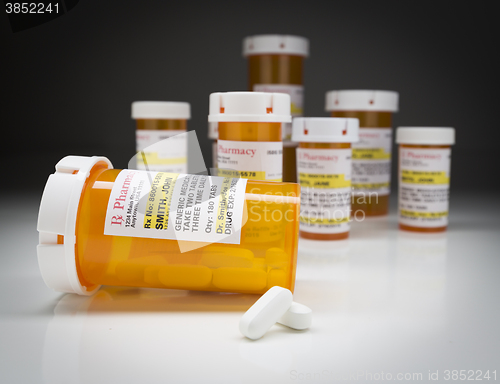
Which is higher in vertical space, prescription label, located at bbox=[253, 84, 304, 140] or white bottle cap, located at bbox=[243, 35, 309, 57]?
white bottle cap, located at bbox=[243, 35, 309, 57]

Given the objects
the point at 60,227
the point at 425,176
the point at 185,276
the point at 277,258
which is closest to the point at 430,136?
the point at 425,176

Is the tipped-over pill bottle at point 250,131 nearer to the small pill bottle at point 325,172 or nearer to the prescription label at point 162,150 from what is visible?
the small pill bottle at point 325,172

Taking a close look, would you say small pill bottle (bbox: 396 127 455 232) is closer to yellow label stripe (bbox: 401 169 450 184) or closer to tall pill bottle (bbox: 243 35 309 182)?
yellow label stripe (bbox: 401 169 450 184)

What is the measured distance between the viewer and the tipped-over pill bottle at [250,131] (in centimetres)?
106

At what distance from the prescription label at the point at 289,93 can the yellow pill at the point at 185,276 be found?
942mm

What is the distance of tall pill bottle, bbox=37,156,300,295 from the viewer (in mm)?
806

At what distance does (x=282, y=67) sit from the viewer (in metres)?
1.74

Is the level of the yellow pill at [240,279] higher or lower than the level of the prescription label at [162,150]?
lower

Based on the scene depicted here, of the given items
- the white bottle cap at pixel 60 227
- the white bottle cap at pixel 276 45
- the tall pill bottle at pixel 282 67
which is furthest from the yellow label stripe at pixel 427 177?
the white bottle cap at pixel 60 227

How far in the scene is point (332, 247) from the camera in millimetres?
1269

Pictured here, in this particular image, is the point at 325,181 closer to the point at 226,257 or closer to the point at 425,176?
the point at 425,176

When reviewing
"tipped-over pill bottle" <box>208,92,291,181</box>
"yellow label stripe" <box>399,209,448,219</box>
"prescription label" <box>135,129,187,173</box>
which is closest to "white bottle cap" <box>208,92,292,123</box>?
"tipped-over pill bottle" <box>208,92,291,181</box>

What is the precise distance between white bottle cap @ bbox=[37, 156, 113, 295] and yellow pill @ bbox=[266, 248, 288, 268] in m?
0.30

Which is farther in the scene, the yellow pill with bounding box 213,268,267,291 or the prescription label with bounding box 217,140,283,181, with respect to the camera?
the prescription label with bounding box 217,140,283,181
